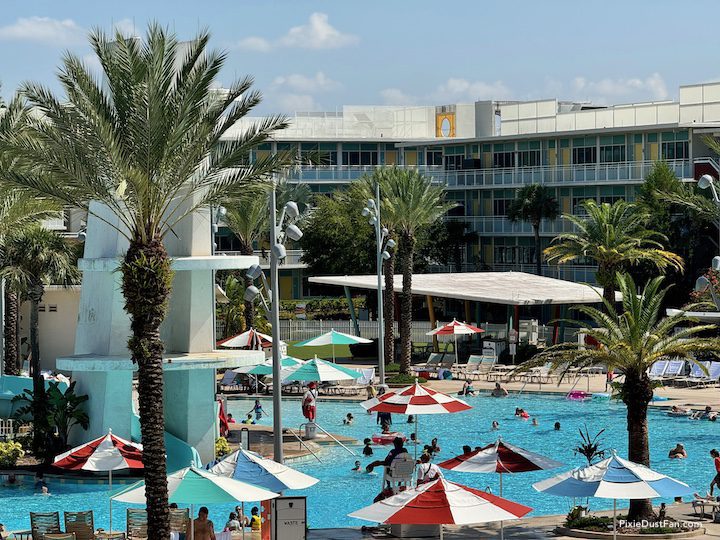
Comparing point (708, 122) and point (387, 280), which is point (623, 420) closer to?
point (387, 280)

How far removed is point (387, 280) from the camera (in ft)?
162

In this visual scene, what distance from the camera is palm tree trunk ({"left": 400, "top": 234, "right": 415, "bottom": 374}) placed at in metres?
48.2

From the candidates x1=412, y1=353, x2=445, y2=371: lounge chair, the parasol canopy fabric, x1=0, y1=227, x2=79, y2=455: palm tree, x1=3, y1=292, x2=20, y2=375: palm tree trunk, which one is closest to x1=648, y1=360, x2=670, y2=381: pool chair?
x1=412, y1=353, x2=445, y2=371: lounge chair

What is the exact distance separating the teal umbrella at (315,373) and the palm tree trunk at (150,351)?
1351 cm

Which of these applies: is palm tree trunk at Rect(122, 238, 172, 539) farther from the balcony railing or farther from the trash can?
the balcony railing

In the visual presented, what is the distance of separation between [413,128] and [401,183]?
4073cm

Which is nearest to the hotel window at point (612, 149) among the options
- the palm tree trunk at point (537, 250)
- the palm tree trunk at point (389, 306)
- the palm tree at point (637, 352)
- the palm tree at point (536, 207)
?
the palm tree at point (536, 207)

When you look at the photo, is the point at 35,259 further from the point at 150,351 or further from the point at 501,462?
the point at 501,462

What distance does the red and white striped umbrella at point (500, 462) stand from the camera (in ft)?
74.7

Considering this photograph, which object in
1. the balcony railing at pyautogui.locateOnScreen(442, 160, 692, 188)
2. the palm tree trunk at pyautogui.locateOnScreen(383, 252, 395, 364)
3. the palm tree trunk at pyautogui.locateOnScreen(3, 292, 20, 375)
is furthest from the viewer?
the balcony railing at pyautogui.locateOnScreen(442, 160, 692, 188)

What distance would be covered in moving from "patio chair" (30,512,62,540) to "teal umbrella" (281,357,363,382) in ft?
39.6

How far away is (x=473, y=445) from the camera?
35.7 meters

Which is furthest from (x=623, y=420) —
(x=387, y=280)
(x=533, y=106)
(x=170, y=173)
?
(x=533, y=106)

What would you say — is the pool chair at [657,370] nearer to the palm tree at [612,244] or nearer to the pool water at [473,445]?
the pool water at [473,445]
